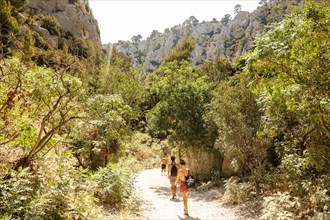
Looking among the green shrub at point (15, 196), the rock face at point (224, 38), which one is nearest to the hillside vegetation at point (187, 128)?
the green shrub at point (15, 196)

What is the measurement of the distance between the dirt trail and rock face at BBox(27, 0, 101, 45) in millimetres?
42037

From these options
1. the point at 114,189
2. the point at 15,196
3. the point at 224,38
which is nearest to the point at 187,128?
the point at 114,189

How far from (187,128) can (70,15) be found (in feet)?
143

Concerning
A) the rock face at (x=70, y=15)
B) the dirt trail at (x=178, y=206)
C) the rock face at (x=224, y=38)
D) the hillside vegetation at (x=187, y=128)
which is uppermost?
the rock face at (x=224, y=38)

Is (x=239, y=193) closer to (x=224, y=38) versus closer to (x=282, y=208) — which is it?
(x=282, y=208)

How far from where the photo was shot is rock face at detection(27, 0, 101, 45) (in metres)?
47.3

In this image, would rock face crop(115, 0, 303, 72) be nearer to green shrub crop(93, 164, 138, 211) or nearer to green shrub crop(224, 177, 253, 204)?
green shrub crop(224, 177, 253, 204)

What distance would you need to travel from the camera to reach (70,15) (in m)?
49.6

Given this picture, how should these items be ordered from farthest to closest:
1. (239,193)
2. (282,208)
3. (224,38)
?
(224,38), (239,193), (282,208)

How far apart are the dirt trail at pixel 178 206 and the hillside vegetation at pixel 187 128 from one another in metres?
0.74

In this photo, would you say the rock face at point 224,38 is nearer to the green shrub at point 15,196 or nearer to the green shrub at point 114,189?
the green shrub at point 114,189

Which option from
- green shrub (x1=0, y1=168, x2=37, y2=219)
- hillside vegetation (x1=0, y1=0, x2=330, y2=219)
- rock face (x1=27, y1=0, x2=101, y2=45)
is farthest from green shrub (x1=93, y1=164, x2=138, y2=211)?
rock face (x1=27, y1=0, x2=101, y2=45)

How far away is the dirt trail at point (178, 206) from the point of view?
30.1ft

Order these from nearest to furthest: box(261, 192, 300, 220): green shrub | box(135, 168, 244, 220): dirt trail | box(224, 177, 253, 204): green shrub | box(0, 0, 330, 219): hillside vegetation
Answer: box(0, 0, 330, 219): hillside vegetation < box(261, 192, 300, 220): green shrub < box(135, 168, 244, 220): dirt trail < box(224, 177, 253, 204): green shrub
